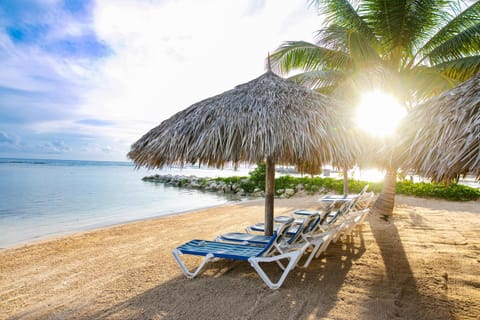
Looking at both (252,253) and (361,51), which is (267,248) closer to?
(252,253)

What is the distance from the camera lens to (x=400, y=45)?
7.41 meters

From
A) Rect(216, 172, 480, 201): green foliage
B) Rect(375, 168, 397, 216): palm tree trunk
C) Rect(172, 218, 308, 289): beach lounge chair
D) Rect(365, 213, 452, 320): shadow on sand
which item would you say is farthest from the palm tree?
Rect(172, 218, 308, 289): beach lounge chair

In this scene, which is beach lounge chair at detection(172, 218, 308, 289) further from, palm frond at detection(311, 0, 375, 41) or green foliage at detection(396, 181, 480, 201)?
green foliage at detection(396, 181, 480, 201)

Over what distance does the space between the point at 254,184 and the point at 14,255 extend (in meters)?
14.9

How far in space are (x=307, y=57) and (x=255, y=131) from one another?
20.8 ft

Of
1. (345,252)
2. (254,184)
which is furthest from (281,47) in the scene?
(254,184)

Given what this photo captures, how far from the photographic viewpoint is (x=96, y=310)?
292cm

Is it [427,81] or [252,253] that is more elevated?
[427,81]

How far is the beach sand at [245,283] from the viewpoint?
284 centimetres

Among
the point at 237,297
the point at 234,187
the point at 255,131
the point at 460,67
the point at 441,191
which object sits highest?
the point at 460,67

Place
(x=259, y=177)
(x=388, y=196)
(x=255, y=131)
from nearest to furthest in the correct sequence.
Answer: (x=255, y=131) → (x=388, y=196) → (x=259, y=177)

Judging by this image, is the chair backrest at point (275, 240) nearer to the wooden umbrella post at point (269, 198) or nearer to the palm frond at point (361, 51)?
the wooden umbrella post at point (269, 198)

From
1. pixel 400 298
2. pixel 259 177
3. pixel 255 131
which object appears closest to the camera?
pixel 400 298

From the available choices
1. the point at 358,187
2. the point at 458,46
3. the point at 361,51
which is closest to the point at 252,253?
the point at 361,51
